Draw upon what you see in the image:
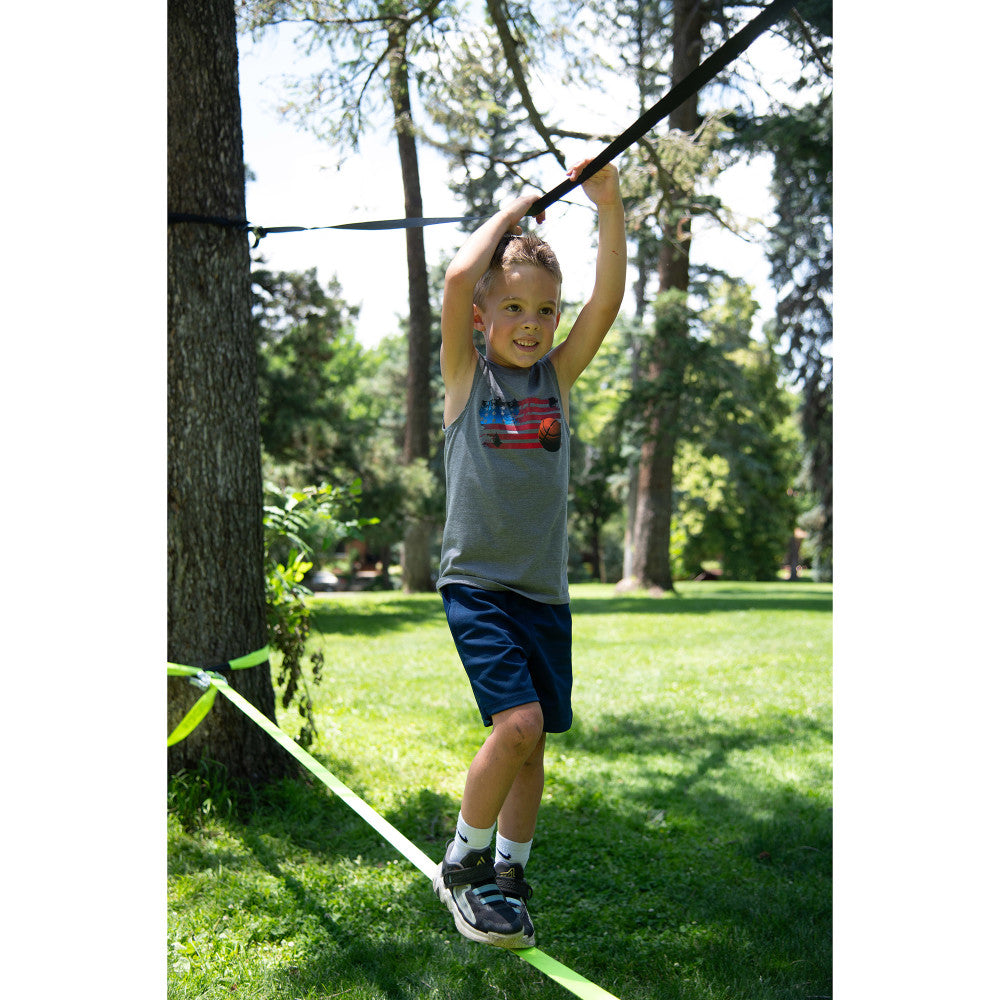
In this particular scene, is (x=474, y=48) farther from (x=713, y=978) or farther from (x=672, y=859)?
(x=713, y=978)

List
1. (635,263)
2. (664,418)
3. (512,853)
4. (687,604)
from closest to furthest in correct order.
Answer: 1. (512,853)
2. (687,604)
3. (664,418)
4. (635,263)

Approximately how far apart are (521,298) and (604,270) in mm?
284

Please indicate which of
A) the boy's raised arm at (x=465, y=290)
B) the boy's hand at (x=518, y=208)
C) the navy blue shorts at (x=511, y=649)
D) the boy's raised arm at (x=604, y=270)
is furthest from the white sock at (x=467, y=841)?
the boy's hand at (x=518, y=208)

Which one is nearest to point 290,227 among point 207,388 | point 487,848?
point 207,388

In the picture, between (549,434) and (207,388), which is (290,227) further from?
(549,434)

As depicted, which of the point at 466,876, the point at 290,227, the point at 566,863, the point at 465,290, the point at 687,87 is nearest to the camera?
the point at 687,87

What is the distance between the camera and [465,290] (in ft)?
8.08

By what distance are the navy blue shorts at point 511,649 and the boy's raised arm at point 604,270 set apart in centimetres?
70

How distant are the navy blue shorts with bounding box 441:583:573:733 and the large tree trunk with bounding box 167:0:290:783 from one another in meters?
1.88

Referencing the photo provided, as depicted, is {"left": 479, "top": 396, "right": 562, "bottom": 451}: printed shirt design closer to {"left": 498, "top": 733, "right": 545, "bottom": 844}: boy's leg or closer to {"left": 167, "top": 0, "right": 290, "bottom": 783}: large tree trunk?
{"left": 498, "top": 733, "right": 545, "bottom": 844}: boy's leg

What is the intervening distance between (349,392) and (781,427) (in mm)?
17549

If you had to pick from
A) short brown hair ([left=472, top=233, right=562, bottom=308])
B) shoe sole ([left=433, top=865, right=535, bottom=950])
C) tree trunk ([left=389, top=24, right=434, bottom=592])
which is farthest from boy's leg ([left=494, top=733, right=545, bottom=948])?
tree trunk ([left=389, top=24, right=434, bottom=592])

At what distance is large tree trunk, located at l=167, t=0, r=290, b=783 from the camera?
401cm

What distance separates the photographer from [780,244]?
729 inches
